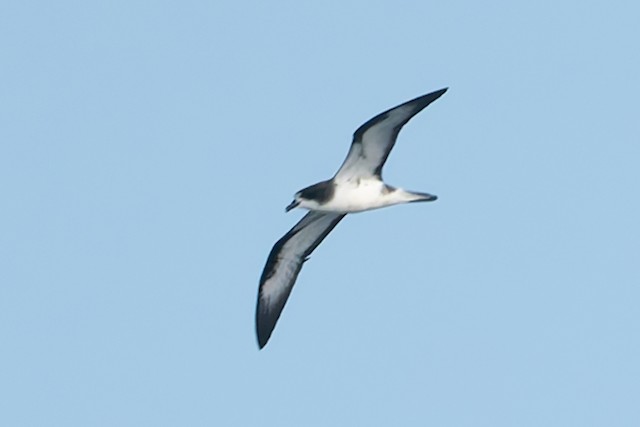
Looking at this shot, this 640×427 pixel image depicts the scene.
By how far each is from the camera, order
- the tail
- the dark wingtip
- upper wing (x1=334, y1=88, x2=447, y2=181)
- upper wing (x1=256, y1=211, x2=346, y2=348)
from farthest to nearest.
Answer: the dark wingtip, upper wing (x1=256, y1=211, x2=346, y2=348), the tail, upper wing (x1=334, y1=88, x2=447, y2=181)

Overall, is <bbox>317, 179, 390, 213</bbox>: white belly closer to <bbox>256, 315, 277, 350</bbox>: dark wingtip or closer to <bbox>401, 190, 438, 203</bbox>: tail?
<bbox>401, 190, 438, 203</bbox>: tail

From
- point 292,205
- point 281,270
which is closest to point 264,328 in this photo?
point 281,270

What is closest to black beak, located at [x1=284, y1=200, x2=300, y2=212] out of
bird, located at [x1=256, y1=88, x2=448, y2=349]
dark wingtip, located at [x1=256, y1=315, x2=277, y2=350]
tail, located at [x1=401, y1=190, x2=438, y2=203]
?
bird, located at [x1=256, y1=88, x2=448, y2=349]

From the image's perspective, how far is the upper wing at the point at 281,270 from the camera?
37.6 metres

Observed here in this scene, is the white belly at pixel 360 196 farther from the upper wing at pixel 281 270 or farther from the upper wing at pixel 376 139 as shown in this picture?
the upper wing at pixel 281 270

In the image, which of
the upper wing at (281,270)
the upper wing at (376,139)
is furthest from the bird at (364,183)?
the upper wing at (281,270)

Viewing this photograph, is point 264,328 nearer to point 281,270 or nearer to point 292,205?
point 281,270

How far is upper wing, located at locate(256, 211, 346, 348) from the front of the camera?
1482 inches

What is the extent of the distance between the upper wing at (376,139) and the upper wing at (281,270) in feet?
11.4

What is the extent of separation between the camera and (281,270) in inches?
1502

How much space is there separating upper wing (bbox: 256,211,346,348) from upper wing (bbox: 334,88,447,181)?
3482 mm

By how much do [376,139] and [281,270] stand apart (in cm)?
594

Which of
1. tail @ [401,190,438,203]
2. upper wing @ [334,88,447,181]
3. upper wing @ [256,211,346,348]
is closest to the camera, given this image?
upper wing @ [334,88,447,181]

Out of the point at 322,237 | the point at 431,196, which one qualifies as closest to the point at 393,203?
the point at 431,196
